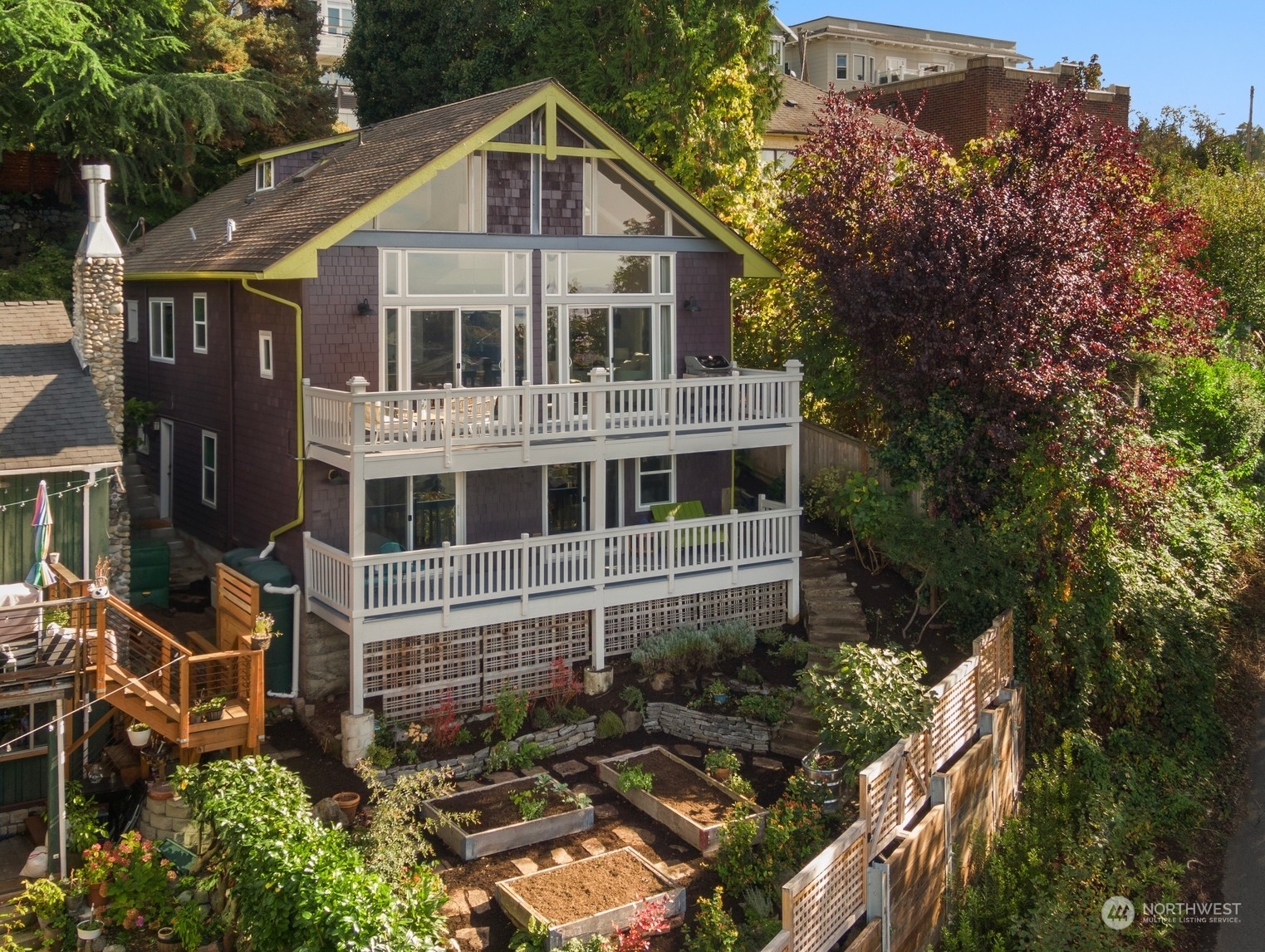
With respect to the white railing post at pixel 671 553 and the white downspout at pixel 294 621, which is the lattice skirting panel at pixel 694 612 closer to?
the white railing post at pixel 671 553

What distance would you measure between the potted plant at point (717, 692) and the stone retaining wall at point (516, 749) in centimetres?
181

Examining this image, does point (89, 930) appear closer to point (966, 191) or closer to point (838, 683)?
point (838, 683)

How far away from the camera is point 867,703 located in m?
14.6

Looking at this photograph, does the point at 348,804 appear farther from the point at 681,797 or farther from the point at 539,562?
the point at 539,562

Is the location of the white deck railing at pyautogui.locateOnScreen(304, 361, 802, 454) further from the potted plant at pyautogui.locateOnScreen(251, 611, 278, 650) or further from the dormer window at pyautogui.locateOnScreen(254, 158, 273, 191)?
the dormer window at pyautogui.locateOnScreen(254, 158, 273, 191)

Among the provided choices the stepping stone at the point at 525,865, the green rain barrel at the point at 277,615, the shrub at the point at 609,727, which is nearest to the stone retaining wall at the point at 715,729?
the shrub at the point at 609,727

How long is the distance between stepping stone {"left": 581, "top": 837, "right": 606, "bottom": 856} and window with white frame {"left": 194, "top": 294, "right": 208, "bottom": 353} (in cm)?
1159

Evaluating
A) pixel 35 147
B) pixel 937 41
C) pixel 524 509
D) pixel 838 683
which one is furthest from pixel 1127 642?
pixel 937 41

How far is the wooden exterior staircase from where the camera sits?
13.9 meters

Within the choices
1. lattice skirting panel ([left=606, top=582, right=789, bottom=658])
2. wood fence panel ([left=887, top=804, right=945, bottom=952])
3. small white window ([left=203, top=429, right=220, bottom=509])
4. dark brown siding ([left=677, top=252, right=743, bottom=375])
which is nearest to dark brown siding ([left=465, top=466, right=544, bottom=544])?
lattice skirting panel ([left=606, top=582, right=789, bottom=658])

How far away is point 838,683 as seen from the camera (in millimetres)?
15266

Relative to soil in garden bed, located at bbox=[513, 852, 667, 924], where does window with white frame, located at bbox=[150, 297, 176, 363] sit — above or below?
above

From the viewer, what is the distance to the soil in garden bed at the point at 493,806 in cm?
1446
